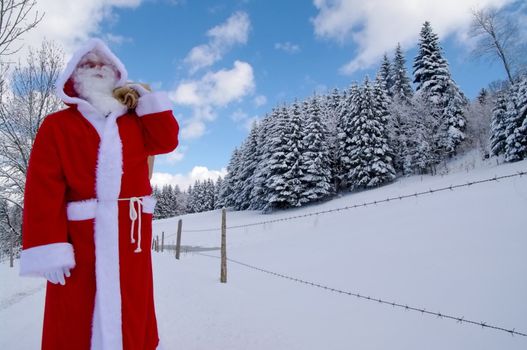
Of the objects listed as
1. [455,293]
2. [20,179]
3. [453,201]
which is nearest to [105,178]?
[455,293]

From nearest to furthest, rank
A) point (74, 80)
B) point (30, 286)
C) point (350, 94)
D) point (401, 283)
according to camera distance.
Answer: point (74, 80), point (401, 283), point (30, 286), point (350, 94)

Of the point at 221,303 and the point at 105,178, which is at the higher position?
the point at 105,178

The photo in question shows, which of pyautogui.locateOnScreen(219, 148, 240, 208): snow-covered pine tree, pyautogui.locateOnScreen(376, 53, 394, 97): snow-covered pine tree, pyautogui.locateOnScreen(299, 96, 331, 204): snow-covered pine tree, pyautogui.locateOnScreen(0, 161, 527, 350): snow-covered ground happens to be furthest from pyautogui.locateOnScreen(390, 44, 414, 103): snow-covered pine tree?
pyautogui.locateOnScreen(0, 161, 527, 350): snow-covered ground

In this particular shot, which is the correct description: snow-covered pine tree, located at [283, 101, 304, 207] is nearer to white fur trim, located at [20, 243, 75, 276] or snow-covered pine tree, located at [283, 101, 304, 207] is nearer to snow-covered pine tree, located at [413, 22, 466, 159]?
snow-covered pine tree, located at [413, 22, 466, 159]

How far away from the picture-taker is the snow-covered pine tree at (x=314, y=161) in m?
29.3

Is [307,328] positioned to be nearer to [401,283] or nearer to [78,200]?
[401,283]

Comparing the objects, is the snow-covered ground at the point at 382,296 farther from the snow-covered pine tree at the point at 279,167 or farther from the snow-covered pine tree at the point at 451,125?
the snow-covered pine tree at the point at 451,125

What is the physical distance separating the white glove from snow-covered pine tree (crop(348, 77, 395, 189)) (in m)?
28.2

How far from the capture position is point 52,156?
5.40 feet

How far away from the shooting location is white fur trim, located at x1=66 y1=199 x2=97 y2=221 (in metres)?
1.64

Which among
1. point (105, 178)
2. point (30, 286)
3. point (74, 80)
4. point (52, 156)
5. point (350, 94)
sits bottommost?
point (30, 286)

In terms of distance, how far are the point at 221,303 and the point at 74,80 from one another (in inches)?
130

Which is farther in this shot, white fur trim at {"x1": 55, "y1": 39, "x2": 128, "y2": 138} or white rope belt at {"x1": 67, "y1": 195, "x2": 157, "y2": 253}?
white fur trim at {"x1": 55, "y1": 39, "x2": 128, "y2": 138}

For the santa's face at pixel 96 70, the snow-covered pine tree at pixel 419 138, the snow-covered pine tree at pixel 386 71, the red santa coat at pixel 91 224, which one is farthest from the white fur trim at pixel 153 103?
the snow-covered pine tree at pixel 386 71
